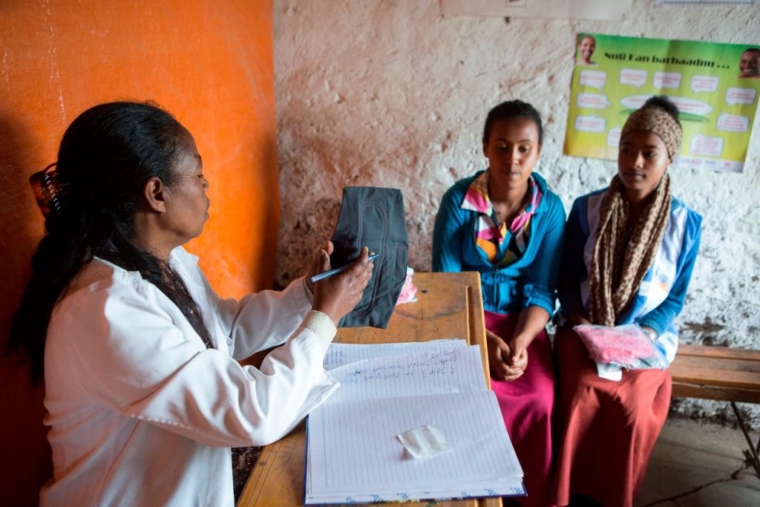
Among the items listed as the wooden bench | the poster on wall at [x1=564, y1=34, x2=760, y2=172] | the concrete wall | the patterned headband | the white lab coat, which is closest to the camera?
the white lab coat

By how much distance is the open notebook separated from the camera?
854 millimetres

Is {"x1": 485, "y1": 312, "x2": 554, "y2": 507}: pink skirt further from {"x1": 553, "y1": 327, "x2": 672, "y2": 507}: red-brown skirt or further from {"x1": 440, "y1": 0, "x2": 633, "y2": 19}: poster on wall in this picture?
{"x1": 440, "y1": 0, "x2": 633, "y2": 19}: poster on wall

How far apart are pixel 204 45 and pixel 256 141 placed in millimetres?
557

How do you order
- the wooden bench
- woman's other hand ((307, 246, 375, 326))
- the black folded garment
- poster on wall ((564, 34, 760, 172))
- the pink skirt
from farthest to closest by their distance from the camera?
poster on wall ((564, 34, 760, 172)), the wooden bench, the pink skirt, the black folded garment, woman's other hand ((307, 246, 375, 326))

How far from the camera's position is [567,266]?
2.15m

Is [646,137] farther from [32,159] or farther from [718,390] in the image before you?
[32,159]

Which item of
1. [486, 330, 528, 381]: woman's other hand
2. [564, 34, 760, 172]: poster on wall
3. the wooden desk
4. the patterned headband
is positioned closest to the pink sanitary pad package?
[486, 330, 528, 381]: woman's other hand

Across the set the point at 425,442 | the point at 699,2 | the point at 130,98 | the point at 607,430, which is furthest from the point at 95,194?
the point at 699,2

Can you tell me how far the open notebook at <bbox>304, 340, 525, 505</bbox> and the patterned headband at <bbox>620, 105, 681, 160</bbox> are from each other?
121cm

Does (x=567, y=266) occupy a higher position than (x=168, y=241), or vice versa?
(x=168, y=241)

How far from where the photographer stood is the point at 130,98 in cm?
143

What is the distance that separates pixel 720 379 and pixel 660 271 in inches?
18.6

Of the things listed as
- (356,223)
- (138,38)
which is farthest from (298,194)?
(356,223)

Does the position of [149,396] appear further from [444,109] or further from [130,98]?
[444,109]
